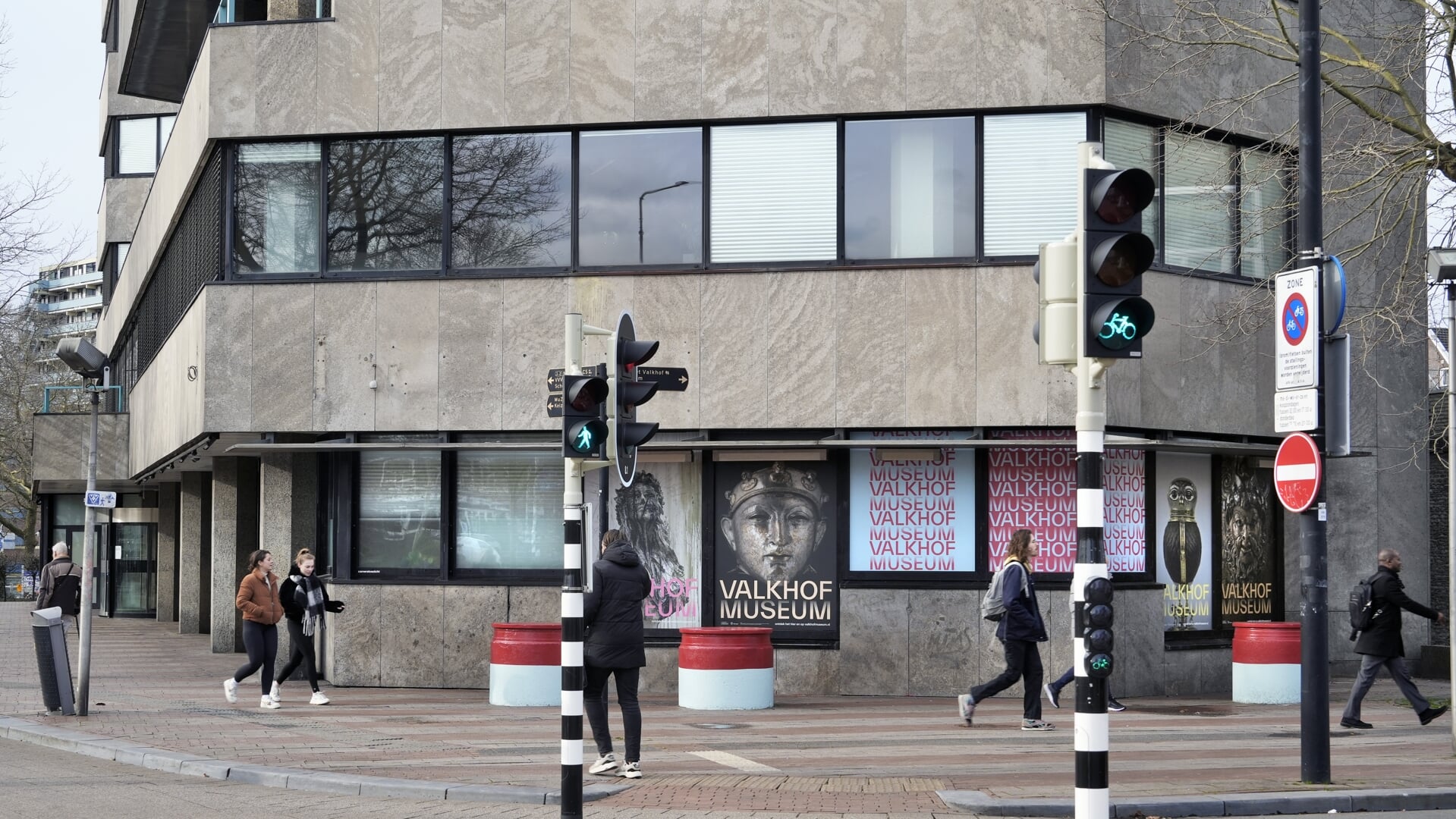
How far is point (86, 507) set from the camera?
1780 centimetres

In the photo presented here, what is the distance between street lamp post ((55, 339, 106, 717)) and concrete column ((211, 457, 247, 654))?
883cm

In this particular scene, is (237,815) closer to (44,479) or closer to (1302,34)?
(1302,34)

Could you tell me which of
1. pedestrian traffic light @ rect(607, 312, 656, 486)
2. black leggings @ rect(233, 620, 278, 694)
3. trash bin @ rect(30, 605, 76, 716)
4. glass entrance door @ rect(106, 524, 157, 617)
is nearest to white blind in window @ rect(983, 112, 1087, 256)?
pedestrian traffic light @ rect(607, 312, 656, 486)

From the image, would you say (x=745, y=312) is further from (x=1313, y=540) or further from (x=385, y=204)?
(x=1313, y=540)

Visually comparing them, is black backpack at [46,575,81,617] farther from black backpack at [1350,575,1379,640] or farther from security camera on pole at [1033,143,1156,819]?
security camera on pole at [1033,143,1156,819]

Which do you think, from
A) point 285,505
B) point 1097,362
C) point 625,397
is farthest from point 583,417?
point 285,505

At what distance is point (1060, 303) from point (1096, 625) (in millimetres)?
1744

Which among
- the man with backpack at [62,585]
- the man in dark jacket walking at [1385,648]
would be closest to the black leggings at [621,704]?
the man in dark jacket walking at [1385,648]

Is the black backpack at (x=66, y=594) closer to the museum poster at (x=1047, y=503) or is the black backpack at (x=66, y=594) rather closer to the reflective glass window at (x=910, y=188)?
the reflective glass window at (x=910, y=188)

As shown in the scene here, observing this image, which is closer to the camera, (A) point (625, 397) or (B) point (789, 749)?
(A) point (625, 397)

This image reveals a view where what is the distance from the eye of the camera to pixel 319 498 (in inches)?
821

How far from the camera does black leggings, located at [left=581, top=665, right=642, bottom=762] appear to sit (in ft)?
40.0

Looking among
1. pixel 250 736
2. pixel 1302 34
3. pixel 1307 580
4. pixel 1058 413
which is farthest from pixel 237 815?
pixel 1058 413

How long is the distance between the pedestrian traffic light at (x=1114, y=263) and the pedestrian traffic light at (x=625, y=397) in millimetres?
3119
